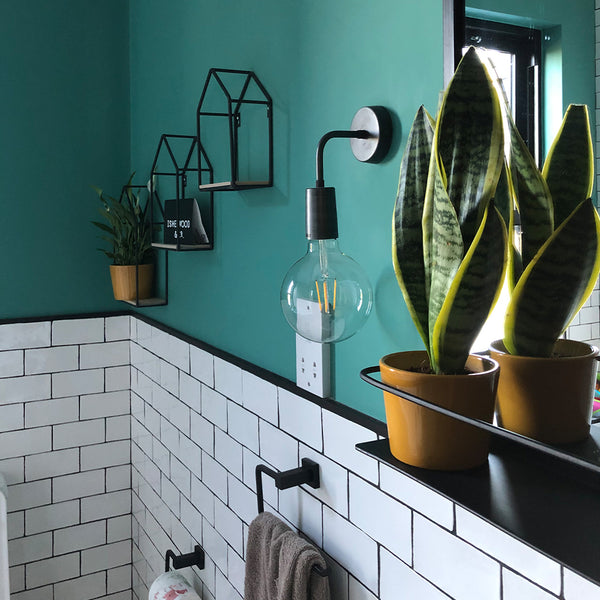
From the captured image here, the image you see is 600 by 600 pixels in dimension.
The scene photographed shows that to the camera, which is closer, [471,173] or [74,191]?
[471,173]

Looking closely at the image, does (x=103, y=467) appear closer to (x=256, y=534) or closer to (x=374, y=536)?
(x=256, y=534)

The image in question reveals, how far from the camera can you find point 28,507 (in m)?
2.03

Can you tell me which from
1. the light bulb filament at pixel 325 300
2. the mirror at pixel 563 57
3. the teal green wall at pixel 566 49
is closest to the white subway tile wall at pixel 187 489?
the light bulb filament at pixel 325 300

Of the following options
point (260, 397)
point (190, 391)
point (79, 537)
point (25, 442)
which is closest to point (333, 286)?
point (260, 397)

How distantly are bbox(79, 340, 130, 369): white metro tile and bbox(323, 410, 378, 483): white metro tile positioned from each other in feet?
4.18

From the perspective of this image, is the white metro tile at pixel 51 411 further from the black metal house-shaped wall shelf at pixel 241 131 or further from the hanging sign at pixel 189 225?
the black metal house-shaped wall shelf at pixel 241 131

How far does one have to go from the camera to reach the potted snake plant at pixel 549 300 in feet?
1.86

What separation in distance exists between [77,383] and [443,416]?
5.67 ft

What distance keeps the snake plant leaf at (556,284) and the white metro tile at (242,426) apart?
80 centimetres

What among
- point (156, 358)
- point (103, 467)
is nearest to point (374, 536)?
point (156, 358)

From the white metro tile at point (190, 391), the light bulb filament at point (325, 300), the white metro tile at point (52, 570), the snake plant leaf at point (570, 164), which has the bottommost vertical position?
the white metro tile at point (52, 570)

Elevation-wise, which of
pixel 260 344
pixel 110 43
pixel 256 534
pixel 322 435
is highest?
pixel 110 43

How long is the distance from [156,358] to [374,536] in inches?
43.9

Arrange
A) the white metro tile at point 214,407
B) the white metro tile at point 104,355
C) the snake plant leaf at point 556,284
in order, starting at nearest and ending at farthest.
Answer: the snake plant leaf at point 556,284 < the white metro tile at point 214,407 < the white metro tile at point 104,355
